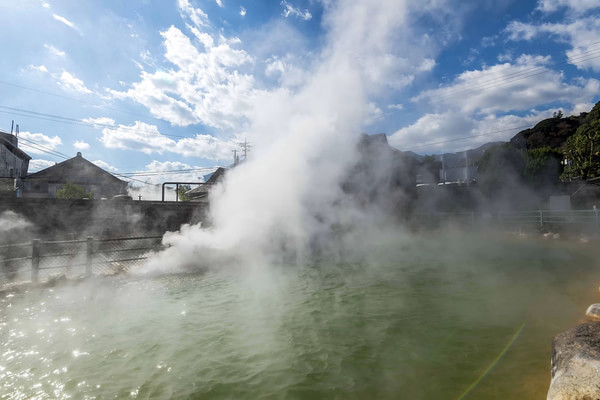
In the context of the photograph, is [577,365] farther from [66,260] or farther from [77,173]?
[77,173]

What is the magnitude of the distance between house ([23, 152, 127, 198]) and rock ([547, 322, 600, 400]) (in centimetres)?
3715

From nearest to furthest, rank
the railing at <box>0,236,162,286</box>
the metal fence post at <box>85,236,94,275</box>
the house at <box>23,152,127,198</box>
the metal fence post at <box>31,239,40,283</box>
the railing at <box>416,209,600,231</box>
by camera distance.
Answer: the metal fence post at <box>31,239,40,283</box> < the railing at <box>0,236,162,286</box> < the metal fence post at <box>85,236,94,275</box> < the railing at <box>416,209,600,231</box> < the house at <box>23,152,127,198</box>

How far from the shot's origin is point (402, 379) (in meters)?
3.45

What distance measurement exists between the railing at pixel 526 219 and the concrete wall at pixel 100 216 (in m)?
15.6

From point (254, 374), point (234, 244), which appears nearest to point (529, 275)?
point (254, 374)

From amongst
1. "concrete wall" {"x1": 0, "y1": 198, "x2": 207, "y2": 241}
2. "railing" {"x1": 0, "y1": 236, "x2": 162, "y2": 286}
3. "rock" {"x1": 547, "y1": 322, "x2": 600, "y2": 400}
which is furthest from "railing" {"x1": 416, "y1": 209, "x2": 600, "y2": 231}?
"railing" {"x1": 0, "y1": 236, "x2": 162, "y2": 286}

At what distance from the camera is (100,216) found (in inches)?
463

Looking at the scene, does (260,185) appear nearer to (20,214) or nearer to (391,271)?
(391,271)

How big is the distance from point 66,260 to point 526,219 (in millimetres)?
22786

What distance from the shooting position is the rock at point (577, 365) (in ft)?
8.93

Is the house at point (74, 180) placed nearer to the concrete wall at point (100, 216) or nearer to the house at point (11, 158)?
the house at point (11, 158)

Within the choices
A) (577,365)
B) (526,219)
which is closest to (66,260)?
(577,365)

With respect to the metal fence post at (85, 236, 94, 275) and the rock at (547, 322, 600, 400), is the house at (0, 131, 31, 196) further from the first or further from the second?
the rock at (547, 322, 600, 400)

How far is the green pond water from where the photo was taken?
3381 mm
